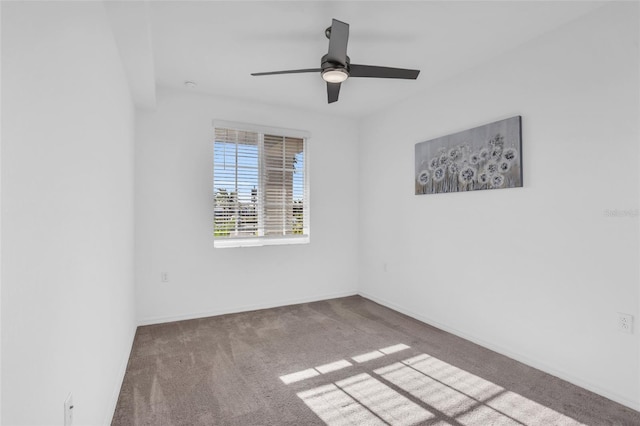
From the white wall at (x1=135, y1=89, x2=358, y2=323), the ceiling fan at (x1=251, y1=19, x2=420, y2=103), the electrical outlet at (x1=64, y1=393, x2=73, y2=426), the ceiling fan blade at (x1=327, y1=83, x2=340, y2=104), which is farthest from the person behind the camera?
the white wall at (x1=135, y1=89, x2=358, y2=323)

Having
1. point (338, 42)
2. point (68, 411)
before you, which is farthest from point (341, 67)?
point (68, 411)

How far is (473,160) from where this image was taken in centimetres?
319

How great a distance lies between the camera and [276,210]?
4.42m

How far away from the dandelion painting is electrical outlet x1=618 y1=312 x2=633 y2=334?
1.13 meters

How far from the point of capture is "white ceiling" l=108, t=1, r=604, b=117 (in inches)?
89.1

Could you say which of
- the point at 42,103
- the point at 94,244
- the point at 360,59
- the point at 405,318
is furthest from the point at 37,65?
the point at 405,318

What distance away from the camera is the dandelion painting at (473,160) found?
111 inches

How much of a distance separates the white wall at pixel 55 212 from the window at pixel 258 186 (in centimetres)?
208

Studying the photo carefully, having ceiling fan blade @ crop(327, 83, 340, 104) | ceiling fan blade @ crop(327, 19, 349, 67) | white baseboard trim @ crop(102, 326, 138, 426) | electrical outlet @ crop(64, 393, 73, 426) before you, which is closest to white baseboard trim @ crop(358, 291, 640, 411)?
ceiling fan blade @ crop(327, 83, 340, 104)

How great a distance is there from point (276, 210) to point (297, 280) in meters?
0.99

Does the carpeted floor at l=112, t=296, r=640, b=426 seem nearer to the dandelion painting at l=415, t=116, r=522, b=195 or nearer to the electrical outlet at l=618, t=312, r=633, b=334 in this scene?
the electrical outlet at l=618, t=312, r=633, b=334

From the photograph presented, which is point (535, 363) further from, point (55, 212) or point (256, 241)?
point (55, 212)

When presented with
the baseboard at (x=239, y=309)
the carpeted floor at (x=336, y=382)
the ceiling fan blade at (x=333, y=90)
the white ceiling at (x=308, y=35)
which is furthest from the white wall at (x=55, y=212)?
the baseboard at (x=239, y=309)

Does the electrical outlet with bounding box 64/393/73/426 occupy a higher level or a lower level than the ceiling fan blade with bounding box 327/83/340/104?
lower
